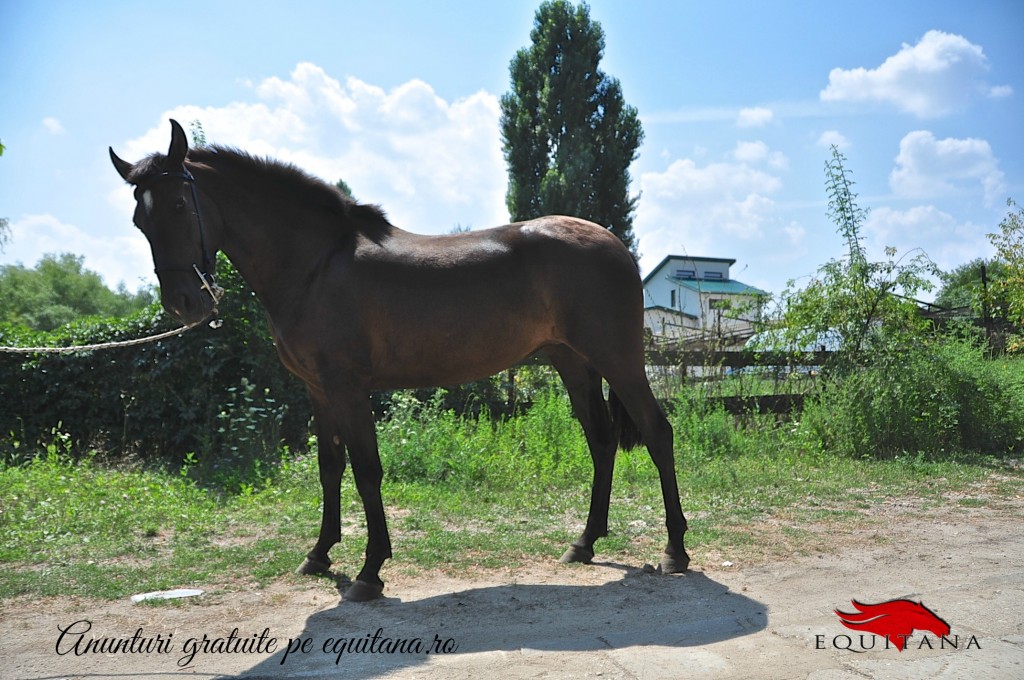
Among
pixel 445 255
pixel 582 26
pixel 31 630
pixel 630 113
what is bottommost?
pixel 31 630

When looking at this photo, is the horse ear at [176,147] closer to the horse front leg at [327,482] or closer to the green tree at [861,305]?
the horse front leg at [327,482]

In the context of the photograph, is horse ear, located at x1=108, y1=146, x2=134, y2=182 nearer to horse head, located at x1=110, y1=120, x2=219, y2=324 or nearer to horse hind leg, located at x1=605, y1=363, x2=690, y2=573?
horse head, located at x1=110, y1=120, x2=219, y2=324

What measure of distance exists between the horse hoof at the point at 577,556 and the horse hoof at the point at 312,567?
1594mm

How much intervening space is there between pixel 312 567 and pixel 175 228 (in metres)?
2.28

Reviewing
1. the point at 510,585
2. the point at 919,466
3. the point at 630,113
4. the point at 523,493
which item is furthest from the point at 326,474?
the point at 630,113

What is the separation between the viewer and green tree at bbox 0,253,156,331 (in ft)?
164

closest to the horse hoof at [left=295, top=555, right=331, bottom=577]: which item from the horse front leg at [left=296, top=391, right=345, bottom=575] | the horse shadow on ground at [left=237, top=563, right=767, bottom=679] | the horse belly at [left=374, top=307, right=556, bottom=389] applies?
the horse front leg at [left=296, top=391, right=345, bottom=575]

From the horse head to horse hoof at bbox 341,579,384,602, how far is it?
179cm

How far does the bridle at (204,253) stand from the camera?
400cm

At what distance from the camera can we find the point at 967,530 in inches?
219

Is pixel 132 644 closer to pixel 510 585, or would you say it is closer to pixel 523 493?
pixel 510 585

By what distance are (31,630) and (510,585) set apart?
256 cm

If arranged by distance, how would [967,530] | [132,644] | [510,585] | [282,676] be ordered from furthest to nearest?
[967,530], [510,585], [132,644], [282,676]

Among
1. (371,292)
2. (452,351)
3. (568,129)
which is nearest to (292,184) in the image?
(371,292)
